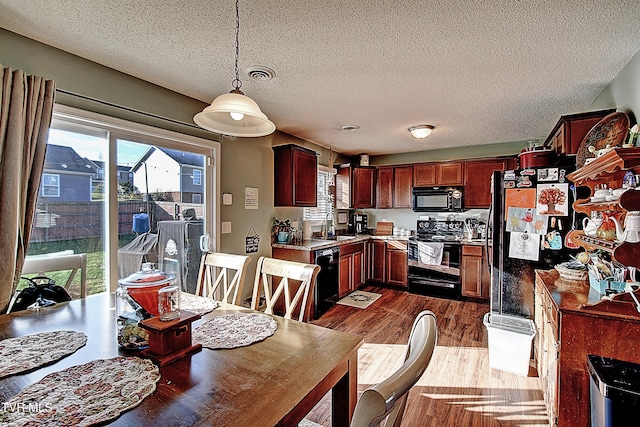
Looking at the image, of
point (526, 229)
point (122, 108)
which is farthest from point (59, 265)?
point (526, 229)

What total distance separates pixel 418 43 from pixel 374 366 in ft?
7.87

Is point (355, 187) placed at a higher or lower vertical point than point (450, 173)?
lower

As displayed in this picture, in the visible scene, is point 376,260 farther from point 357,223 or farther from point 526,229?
point 526,229

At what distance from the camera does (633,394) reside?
1214mm

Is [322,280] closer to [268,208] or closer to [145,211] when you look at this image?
[268,208]

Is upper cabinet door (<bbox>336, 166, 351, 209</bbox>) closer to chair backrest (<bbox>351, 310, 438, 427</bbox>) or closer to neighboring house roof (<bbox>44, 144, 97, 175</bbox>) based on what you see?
neighboring house roof (<bbox>44, 144, 97, 175</bbox>)

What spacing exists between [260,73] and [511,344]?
2.87 m

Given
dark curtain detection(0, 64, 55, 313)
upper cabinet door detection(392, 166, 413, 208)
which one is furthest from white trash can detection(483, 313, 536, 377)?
dark curtain detection(0, 64, 55, 313)

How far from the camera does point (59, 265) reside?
1.99 meters

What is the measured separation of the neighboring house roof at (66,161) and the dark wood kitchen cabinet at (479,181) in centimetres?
458

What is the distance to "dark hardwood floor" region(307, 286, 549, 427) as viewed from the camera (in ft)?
6.46

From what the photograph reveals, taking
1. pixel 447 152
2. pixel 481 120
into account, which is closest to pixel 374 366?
pixel 481 120

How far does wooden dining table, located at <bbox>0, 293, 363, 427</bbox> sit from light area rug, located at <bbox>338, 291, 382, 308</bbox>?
9.26 ft

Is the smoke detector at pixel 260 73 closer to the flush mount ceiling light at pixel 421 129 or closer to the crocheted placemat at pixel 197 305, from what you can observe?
the crocheted placemat at pixel 197 305
